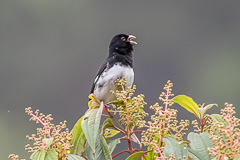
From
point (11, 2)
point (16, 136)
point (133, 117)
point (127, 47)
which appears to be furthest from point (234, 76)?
point (133, 117)

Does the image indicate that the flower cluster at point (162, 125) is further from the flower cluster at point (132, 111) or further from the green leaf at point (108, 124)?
the green leaf at point (108, 124)

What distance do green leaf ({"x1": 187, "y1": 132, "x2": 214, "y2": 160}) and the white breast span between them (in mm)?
2567

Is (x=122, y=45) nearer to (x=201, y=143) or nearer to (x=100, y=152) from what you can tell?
(x=100, y=152)

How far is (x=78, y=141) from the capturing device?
2.44 meters

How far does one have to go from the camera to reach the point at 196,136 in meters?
2.25

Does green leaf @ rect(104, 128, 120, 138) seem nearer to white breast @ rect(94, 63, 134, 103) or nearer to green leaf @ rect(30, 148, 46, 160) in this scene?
green leaf @ rect(30, 148, 46, 160)

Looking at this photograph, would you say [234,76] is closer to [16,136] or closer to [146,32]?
[146,32]

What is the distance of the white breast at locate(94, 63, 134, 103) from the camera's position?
483 centimetres

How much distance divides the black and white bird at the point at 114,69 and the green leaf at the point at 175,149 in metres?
2.53

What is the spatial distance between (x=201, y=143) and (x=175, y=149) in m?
0.12

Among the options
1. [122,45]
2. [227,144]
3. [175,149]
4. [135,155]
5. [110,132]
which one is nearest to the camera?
[227,144]

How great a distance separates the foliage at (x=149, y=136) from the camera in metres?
2.00

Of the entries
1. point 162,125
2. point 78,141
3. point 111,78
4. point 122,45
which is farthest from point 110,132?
point 122,45

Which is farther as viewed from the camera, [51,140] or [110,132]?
[110,132]
